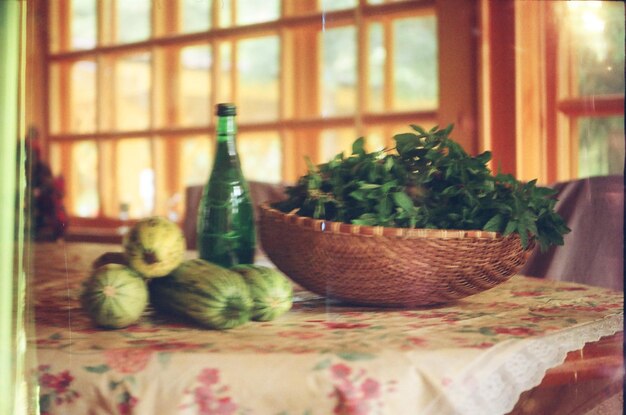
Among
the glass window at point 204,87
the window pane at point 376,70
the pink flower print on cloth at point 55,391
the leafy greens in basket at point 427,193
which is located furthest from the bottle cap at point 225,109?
the window pane at point 376,70

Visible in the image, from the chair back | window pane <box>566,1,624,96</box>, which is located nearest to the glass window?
window pane <box>566,1,624,96</box>

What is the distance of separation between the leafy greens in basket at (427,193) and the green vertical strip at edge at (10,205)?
346mm

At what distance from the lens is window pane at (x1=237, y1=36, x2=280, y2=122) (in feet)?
8.56

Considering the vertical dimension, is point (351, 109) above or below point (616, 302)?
above

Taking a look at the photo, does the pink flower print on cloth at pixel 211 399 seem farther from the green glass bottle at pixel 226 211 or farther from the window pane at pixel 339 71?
Answer: the window pane at pixel 339 71

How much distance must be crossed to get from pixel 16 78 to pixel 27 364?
10.1 inches

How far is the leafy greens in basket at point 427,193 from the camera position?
2.44 feet

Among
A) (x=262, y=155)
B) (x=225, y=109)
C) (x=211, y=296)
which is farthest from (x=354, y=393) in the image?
(x=262, y=155)

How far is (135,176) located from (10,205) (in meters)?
2.48

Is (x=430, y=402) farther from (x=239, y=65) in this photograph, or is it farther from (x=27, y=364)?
(x=239, y=65)

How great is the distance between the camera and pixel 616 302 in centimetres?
82

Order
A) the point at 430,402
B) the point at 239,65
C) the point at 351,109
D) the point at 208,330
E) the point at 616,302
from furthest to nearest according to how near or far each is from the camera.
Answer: the point at 239,65 < the point at 351,109 < the point at 616,302 < the point at 208,330 < the point at 430,402

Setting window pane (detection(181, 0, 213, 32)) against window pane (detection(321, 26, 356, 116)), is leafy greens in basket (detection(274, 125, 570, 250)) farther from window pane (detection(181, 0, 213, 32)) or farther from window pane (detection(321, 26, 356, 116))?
window pane (detection(181, 0, 213, 32))

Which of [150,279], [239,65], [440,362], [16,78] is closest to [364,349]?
[440,362]
